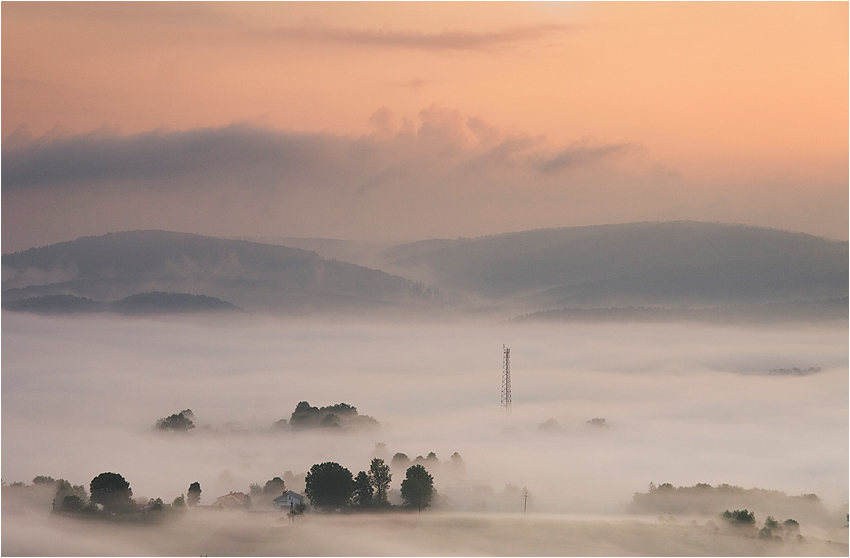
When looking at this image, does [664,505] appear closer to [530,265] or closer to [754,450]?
[754,450]

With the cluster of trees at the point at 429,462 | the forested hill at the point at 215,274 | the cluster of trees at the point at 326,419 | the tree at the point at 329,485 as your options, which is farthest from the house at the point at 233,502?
the forested hill at the point at 215,274

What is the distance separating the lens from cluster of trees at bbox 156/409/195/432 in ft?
268

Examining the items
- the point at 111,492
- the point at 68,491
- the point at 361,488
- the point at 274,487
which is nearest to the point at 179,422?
the point at 68,491

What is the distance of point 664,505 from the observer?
58.7 m

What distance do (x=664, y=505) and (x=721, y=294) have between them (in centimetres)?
9081

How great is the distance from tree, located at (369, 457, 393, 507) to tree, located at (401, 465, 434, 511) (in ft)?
2.93

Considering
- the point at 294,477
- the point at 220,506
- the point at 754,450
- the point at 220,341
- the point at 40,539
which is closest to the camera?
the point at 40,539

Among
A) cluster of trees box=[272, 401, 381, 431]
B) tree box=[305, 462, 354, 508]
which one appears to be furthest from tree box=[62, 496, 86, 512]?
cluster of trees box=[272, 401, 381, 431]

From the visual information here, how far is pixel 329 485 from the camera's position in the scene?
179 feet

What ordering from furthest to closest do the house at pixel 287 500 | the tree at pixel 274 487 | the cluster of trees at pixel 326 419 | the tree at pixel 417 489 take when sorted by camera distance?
the cluster of trees at pixel 326 419, the tree at pixel 274 487, the house at pixel 287 500, the tree at pixel 417 489

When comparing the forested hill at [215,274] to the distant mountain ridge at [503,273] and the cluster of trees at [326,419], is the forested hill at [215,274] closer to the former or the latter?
the distant mountain ridge at [503,273]

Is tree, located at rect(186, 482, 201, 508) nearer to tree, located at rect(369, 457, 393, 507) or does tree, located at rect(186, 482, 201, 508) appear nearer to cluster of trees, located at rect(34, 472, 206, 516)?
cluster of trees, located at rect(34, 472, 206, 516)

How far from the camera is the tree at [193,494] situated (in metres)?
56.0

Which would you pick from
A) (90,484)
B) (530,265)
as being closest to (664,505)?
(90,484)
